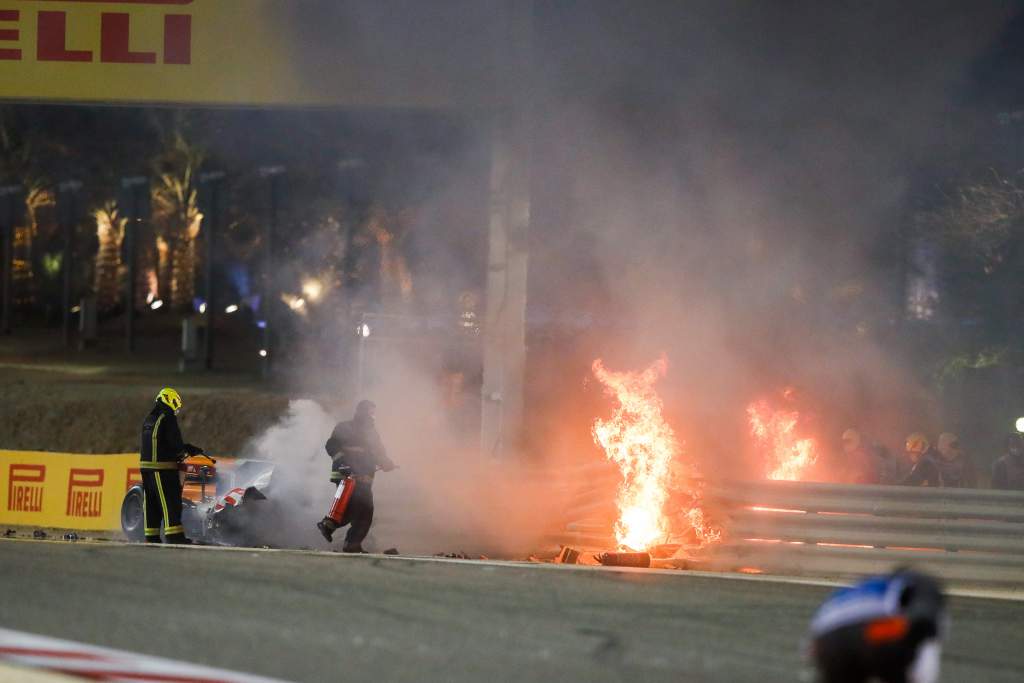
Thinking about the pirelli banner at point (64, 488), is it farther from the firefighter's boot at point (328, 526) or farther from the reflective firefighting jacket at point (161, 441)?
the firefighter's boot at point (328, 526)

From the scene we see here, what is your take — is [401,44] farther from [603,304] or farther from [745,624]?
[603,304]

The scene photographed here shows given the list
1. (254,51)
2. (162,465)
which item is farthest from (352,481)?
(254,51)

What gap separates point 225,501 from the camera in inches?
504

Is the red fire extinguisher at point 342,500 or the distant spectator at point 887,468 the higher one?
the distant spectator at point 887,468

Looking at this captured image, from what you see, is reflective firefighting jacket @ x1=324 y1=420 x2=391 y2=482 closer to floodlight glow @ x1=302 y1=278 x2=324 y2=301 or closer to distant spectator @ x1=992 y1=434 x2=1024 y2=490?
distant spectator @ x1=992 y1=434 x2=1024 y2=490

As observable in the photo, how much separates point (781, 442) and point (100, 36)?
1142cm

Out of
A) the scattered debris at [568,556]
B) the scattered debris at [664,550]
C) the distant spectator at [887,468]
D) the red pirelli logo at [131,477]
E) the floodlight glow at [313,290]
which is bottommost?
the scattered debris at [664,550]

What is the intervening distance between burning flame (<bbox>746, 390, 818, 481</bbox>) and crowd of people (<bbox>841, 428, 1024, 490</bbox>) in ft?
13.2

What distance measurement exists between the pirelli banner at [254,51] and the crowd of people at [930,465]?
212 inches

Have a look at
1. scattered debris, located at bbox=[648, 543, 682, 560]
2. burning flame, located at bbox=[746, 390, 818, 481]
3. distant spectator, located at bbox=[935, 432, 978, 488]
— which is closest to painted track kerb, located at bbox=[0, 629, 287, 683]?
scattered debris, located at bbox=[648, 543, 682, 560]

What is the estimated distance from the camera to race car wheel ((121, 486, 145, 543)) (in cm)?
1327

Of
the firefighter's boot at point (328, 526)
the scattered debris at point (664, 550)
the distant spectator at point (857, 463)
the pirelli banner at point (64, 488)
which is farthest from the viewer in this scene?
the pirelli banner at point (64, 488)

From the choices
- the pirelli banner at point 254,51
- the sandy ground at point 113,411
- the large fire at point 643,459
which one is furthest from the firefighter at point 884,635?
the sandy ground at point 113,411

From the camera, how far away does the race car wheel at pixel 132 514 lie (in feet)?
43.5
